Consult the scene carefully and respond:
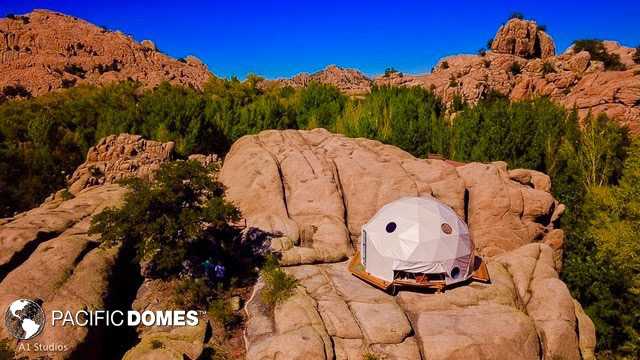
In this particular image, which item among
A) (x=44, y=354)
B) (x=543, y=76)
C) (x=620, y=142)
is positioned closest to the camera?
A: (x=44, y=354)

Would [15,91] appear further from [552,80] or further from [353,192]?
[552,80]

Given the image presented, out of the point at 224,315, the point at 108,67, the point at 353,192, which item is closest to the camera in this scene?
the point at 224,315

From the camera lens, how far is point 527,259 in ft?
69.8

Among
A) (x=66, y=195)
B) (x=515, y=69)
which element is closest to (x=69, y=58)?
(x=66, y=195)

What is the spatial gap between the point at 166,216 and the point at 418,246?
1203 cm

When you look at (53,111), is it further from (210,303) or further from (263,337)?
(263,337)

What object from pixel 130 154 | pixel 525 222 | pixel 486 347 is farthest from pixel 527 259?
pixel 130 154

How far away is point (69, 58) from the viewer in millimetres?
82438

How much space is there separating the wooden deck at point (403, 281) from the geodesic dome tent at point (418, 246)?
0.59 feet

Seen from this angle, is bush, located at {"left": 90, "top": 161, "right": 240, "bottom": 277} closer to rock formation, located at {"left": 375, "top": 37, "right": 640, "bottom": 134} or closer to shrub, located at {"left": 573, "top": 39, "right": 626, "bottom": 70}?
rock formation, located at {"left": 375, "top": 37, "right": 640, "bottom": 134}

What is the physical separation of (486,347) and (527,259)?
26.1ft

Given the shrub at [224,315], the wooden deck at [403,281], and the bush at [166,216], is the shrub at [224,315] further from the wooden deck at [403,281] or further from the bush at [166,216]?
the wooden deck at [403,281]

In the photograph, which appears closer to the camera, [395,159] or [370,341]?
[370,341]

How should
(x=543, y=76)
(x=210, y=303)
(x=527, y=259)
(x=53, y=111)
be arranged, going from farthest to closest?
(x=543, y=76) → (x=53, y=111) → (x=527, y=259) → (x=210, y=303)
